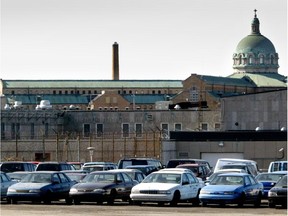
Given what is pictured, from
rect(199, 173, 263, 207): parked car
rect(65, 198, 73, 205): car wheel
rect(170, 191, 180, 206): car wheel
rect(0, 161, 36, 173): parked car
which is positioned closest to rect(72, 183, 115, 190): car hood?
rect(65, 198, 73, 205): car wheel

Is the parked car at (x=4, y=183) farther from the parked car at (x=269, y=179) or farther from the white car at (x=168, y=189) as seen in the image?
the parked car at (x=269, y=179)

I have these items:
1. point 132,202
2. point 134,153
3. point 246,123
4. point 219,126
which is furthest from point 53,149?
point 132,202

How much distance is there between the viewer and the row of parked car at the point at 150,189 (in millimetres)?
44094

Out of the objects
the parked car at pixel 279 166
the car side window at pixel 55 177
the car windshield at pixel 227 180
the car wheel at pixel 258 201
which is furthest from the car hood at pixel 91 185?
the parked car at pixel 279 166

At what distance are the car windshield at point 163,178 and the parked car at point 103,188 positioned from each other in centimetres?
120

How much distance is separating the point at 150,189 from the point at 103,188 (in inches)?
81.6

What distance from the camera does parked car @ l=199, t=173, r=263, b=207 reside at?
144ft

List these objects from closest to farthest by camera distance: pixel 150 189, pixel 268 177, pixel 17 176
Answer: pixel 150 189 → pixel 268 177 → pixel 17 176

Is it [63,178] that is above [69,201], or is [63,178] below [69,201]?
above

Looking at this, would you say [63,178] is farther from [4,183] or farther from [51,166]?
[51,166]

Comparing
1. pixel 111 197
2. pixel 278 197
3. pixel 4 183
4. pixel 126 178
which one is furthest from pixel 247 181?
pixel 4 183

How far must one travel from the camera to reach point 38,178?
46.8m

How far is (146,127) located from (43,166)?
69614mm

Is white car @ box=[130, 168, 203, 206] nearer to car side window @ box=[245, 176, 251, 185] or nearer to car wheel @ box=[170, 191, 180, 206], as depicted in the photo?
car wheel @ box=[170, 191, 180, 206]
